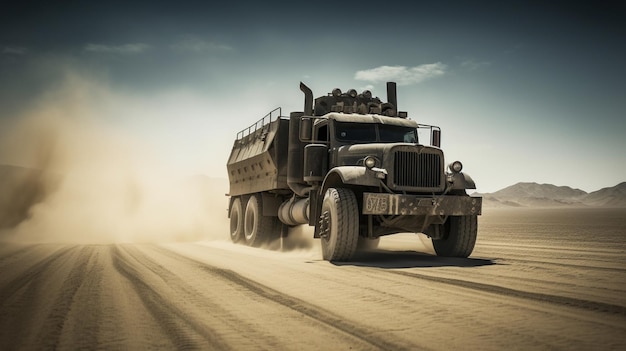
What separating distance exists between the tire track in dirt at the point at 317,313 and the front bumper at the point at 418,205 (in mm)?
2678

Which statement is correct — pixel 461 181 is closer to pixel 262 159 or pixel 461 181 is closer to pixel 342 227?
pixel 342 227

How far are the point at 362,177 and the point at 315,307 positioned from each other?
4289 millimetres

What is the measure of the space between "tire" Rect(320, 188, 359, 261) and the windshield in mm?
1875

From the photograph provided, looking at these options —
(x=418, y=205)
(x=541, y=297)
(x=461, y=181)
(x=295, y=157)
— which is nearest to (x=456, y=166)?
(x=461, y=181)

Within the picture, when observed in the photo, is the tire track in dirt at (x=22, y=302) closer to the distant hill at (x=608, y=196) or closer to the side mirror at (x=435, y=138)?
the side mirror at (x=435, y=138)

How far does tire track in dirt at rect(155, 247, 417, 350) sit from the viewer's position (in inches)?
127

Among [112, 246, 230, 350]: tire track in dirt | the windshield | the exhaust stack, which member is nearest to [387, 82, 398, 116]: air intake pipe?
the exhaust stack

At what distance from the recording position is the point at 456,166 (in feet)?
30.6

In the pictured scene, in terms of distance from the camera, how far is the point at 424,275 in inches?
254

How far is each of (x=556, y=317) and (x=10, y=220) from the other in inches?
955

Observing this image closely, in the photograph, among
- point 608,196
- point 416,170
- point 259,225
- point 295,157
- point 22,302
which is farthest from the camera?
point 608,196

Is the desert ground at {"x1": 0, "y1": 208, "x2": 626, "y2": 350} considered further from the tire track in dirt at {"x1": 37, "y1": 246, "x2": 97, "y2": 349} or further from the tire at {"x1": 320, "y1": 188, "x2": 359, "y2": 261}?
the tire at {"x1": 320, "y1": 188, "x2": 359, "y2": 261}

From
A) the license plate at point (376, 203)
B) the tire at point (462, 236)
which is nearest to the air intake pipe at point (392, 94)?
the tire at point (462, 236)

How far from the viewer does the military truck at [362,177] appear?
840 cm
